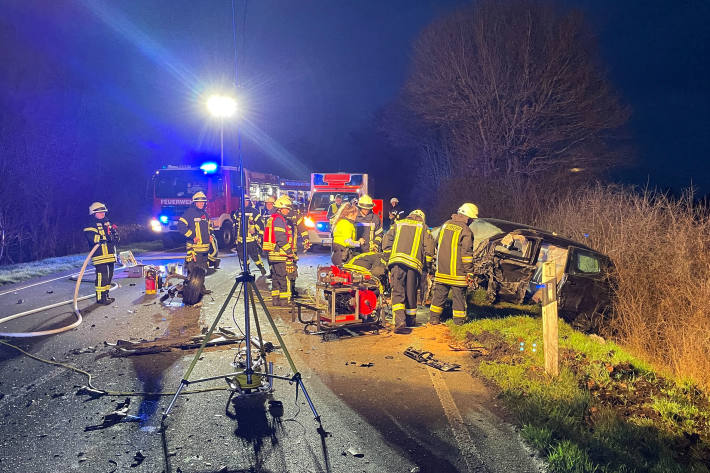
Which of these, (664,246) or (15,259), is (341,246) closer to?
(664,246)

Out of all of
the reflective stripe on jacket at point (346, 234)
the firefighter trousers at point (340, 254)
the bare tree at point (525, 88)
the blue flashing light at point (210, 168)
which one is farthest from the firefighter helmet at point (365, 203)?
the bare tree at point (525, 88)

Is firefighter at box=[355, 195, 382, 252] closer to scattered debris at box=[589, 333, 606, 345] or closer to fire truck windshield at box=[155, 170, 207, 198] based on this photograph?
scattered debris at box=[589, 333, 606, 345]

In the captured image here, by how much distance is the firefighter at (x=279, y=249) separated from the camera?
7969 millimetres

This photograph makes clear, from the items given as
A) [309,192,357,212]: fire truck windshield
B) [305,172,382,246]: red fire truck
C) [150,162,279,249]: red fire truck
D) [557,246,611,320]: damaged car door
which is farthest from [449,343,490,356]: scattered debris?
[150,162,279,249]: red fire truck

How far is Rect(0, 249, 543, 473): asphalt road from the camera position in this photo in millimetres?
3230

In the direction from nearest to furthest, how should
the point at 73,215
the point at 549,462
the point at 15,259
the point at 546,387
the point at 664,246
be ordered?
the point at 549,462 < the point at 546,387 < the point at 664,246 < the point at 15,259 < the point at 73,215

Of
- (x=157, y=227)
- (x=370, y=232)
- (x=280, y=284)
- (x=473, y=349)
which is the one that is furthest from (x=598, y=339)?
(x=157, y=227)

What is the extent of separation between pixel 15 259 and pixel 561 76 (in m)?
23.5

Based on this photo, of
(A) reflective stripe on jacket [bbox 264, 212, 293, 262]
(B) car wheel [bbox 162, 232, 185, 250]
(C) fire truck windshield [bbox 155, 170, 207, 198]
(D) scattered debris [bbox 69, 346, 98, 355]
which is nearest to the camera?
(D) scattered debris [bbox 69, 346, 98, 355]

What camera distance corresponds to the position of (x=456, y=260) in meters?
6.77

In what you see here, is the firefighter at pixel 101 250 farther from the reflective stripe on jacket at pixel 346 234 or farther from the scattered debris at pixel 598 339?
the scattered debris at pixel 598 339

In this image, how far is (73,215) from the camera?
855 inches

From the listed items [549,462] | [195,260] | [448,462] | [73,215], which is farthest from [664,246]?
[73,215]

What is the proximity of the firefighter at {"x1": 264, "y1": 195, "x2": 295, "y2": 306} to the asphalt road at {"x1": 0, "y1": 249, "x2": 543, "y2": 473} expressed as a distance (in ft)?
6.18
